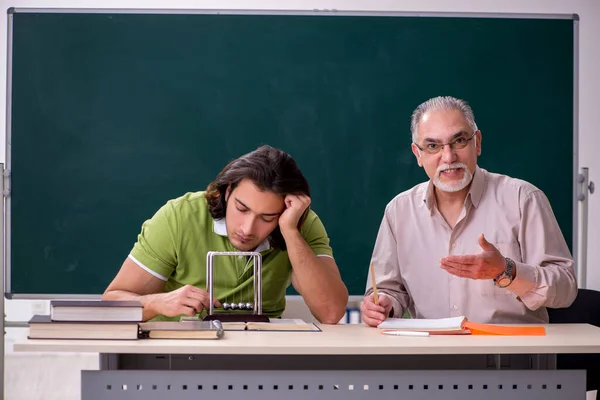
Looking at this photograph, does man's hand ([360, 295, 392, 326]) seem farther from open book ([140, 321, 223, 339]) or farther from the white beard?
open book ([140, 321, 223, 339])

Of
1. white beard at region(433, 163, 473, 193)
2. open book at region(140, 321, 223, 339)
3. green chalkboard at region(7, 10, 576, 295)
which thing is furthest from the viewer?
green chalkboard at region(7, 10, 576, 295)

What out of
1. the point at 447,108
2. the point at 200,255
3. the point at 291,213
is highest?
the point at 447,108

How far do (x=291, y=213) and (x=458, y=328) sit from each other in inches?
26.8

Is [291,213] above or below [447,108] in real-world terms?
below

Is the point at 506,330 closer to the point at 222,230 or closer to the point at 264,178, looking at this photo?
the point at 264,178

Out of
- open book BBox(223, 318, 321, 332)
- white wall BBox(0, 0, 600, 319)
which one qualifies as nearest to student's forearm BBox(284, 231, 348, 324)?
open book BBox(223, 318, 321, 332)

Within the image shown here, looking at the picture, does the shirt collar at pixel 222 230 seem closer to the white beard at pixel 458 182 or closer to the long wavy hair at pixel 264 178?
the long wavy hair at pixel 264 178

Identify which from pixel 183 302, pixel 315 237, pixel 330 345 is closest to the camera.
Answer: pixel 330 345

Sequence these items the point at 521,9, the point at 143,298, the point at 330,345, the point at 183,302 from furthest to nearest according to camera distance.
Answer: the point at 521,9
the point at 143,298
the point at 183,302
the point at 330,345

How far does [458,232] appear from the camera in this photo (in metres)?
2.56

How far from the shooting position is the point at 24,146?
3.74 metres

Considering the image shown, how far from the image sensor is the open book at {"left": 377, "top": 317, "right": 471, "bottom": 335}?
6.59 ft

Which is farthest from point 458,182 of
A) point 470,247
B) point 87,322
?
point 87,322

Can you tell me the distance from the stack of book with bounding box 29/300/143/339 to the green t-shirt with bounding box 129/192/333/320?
2.13 ft
